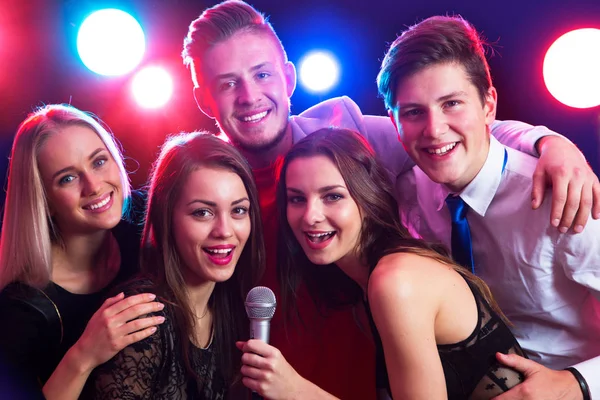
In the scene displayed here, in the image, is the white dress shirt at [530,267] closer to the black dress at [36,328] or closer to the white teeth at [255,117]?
the white teeth at [255,117]

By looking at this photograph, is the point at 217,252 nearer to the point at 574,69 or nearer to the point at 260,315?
the point at 260,315

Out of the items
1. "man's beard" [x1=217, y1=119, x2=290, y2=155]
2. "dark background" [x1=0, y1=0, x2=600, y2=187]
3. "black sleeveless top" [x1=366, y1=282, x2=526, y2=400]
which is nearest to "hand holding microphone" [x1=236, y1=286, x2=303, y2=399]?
"black sleeveless top" [x1=366, y1=282, x2=526, y2=400]

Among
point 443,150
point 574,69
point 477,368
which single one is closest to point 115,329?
point 477,368

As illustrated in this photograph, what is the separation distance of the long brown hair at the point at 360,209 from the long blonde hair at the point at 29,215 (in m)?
1.00

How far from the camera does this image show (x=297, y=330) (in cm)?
278

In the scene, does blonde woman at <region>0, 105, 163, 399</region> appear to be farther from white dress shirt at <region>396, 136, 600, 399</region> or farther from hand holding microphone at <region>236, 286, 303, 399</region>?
white dress shirt at <region>396, 136, 600, 399</region>

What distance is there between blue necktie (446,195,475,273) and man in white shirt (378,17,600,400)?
0.09 ft

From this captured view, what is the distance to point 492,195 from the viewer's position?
250cm

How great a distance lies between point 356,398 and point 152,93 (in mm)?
2404

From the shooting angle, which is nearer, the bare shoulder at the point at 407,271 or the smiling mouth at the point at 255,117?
the bare shoulder at the point at 407,271

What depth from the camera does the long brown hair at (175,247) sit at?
7.73 feet

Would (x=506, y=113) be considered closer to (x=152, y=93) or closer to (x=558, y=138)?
(x=558, y=138)

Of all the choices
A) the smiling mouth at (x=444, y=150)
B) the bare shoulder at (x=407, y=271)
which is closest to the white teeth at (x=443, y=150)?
the smiling mouth at (x=444, y=150)

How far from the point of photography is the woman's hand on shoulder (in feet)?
6.67
